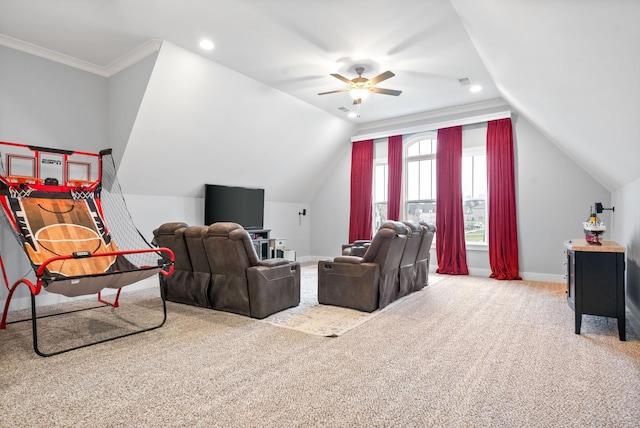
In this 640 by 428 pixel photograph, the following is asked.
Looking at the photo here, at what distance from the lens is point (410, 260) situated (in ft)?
16.2

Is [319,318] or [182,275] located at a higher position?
[182,275]

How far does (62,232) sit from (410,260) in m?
4.17

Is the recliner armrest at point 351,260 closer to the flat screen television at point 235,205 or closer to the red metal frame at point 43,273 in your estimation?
the red metal frame at point 43,273

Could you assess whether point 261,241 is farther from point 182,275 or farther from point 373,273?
point 373,273

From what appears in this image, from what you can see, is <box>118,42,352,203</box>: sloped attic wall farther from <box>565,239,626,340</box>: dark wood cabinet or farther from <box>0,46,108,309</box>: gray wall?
<box>565,239,626,340</box>: dark wood cabinet

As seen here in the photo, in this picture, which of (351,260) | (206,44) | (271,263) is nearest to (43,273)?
(271,263)

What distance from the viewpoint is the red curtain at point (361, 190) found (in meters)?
7.97

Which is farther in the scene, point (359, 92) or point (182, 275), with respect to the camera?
point (359, 92)

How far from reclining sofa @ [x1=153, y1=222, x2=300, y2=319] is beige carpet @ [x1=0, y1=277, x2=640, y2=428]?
27 cm

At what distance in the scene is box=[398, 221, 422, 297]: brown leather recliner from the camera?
4684 millimetres

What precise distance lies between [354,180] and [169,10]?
17.5ft

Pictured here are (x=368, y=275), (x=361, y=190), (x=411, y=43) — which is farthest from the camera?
(x=361, y=190)

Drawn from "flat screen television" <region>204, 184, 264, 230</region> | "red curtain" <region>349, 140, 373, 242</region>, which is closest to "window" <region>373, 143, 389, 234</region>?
"red curtain" <region>349, 140, 373, 242</region>

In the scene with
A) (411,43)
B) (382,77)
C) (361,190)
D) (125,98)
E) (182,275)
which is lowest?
(182,275)
